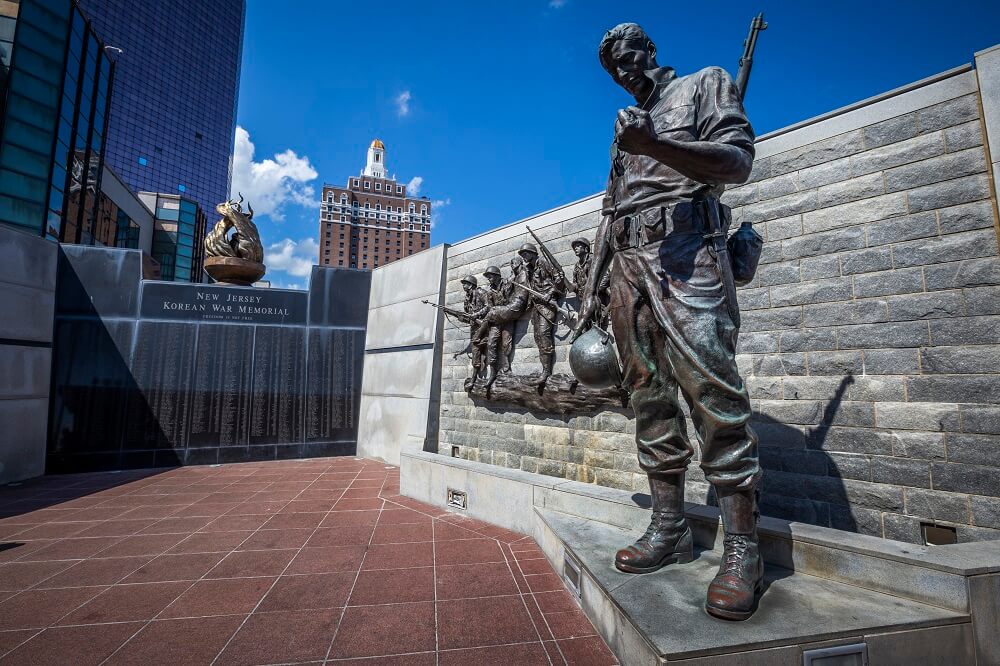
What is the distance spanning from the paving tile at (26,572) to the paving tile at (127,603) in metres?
0.67

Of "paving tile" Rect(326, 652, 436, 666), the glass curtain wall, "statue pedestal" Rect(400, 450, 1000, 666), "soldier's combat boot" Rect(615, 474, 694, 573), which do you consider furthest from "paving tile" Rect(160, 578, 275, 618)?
the glass curtain wall

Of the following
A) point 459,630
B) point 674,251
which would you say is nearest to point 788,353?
point 674,251

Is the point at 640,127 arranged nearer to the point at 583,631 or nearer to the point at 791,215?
the point at 583,631

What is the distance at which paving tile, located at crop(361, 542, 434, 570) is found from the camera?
323 cm

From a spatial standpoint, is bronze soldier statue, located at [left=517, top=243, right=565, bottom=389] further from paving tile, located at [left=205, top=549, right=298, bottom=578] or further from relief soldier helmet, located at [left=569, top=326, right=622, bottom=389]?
paving tile, located at [left=205, top=549, right=298, bottom=578]

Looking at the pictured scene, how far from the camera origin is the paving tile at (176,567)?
9.95ft

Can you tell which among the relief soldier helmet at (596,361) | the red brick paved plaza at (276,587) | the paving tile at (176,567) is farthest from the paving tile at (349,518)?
the relief soldier helmet at (596,361)

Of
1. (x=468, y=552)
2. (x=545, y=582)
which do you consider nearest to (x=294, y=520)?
(x=468, y=552)

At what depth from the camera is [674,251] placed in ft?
6.96

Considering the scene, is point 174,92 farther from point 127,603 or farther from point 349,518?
point 127,603

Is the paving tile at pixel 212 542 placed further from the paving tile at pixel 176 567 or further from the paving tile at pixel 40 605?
the paving tile at pixel 40 605

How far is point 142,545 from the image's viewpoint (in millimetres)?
3705

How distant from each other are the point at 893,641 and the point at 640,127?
214cm

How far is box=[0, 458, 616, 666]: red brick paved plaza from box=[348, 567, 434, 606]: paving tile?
14 mm
